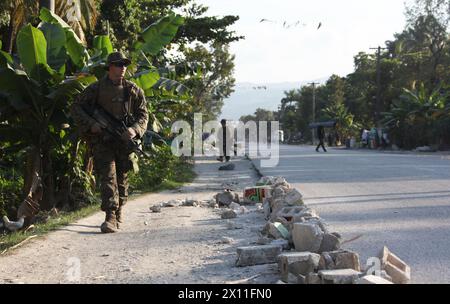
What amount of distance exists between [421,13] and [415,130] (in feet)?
40.6

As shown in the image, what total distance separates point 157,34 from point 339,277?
24.7 feet

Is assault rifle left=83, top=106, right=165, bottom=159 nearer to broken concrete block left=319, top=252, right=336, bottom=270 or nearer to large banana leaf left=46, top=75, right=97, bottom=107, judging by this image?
large banana leaf left=46, top=75, right=97, bottom=107

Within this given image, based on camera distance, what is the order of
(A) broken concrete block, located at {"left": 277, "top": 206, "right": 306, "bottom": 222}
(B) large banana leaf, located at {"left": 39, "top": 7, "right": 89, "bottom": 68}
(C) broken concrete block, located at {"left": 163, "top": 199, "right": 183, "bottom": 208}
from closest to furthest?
(A) broken concrete block, located at {"left": 277, "top": 206, "right": 306, "bottom": 222}, (B) large banana leaf, located at {"left": 39, "top": 7, "right": 89, "bottom": 68}, (C) broken concrete block, located at {"left": 163, "top": 199, "right": 183, "bottom": 208}

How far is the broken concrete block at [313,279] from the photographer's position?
3.84 m

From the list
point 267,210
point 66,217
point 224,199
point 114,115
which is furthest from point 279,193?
point 66,217

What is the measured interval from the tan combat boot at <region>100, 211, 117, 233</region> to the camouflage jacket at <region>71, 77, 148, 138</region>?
0.94 metres

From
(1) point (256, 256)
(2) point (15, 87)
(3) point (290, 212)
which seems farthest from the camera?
(2) point (15, 87)

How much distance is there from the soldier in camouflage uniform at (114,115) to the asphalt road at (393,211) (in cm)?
249

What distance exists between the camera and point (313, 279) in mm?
3863

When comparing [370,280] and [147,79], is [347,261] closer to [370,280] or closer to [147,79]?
[370,280]

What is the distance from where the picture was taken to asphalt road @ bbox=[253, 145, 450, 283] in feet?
17.1

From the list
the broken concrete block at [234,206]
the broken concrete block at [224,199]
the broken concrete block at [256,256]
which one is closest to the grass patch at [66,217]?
the broken concrete block at [224,199]

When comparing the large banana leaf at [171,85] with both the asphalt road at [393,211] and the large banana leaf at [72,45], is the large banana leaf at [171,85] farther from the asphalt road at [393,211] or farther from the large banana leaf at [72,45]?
the asphalt road at [393,211]

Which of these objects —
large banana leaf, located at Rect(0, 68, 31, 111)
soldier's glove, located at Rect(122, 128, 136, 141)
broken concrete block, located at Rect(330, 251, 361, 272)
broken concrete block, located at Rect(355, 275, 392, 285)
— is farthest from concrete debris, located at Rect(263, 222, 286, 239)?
large banana leaf, located at Rect(0, 68, 31, 111)
